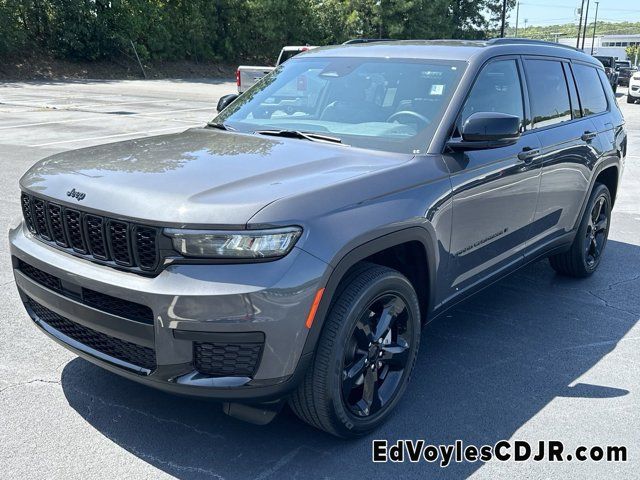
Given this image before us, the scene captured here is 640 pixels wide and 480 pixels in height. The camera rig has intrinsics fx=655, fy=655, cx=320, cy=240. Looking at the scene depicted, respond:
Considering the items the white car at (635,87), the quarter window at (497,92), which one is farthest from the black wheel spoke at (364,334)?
the white car at (635,87)

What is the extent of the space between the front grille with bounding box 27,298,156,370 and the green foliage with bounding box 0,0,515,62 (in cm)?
3190

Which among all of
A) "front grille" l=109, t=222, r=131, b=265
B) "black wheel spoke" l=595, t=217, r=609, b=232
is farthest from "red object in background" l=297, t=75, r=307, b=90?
"black wheel spoke" l=595, t=217, r=609, b=232

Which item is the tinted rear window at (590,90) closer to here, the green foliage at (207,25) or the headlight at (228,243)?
the headlight at (228,243)

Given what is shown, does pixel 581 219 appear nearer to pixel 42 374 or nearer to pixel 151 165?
pixel 151 165

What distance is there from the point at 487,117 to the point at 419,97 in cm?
50

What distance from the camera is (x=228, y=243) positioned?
2564 millimetres

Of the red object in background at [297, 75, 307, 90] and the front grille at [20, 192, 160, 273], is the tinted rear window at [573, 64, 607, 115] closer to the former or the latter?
the red object in background at [297, 75, 307, 90]

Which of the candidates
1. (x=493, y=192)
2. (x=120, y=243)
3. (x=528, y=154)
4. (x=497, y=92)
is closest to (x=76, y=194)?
(x=120, y=243)

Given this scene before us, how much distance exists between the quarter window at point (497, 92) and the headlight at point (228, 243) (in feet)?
5.12

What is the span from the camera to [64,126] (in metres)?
14.5

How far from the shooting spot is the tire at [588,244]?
17.5ft

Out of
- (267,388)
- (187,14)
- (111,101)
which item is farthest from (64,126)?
(187,14)

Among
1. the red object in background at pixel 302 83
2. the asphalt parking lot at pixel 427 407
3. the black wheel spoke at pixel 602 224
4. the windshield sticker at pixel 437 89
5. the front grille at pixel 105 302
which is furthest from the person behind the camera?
the black wheel spoke at pixel 602 224

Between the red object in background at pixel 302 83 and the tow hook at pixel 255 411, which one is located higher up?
the red object in background at pixel 302 83
